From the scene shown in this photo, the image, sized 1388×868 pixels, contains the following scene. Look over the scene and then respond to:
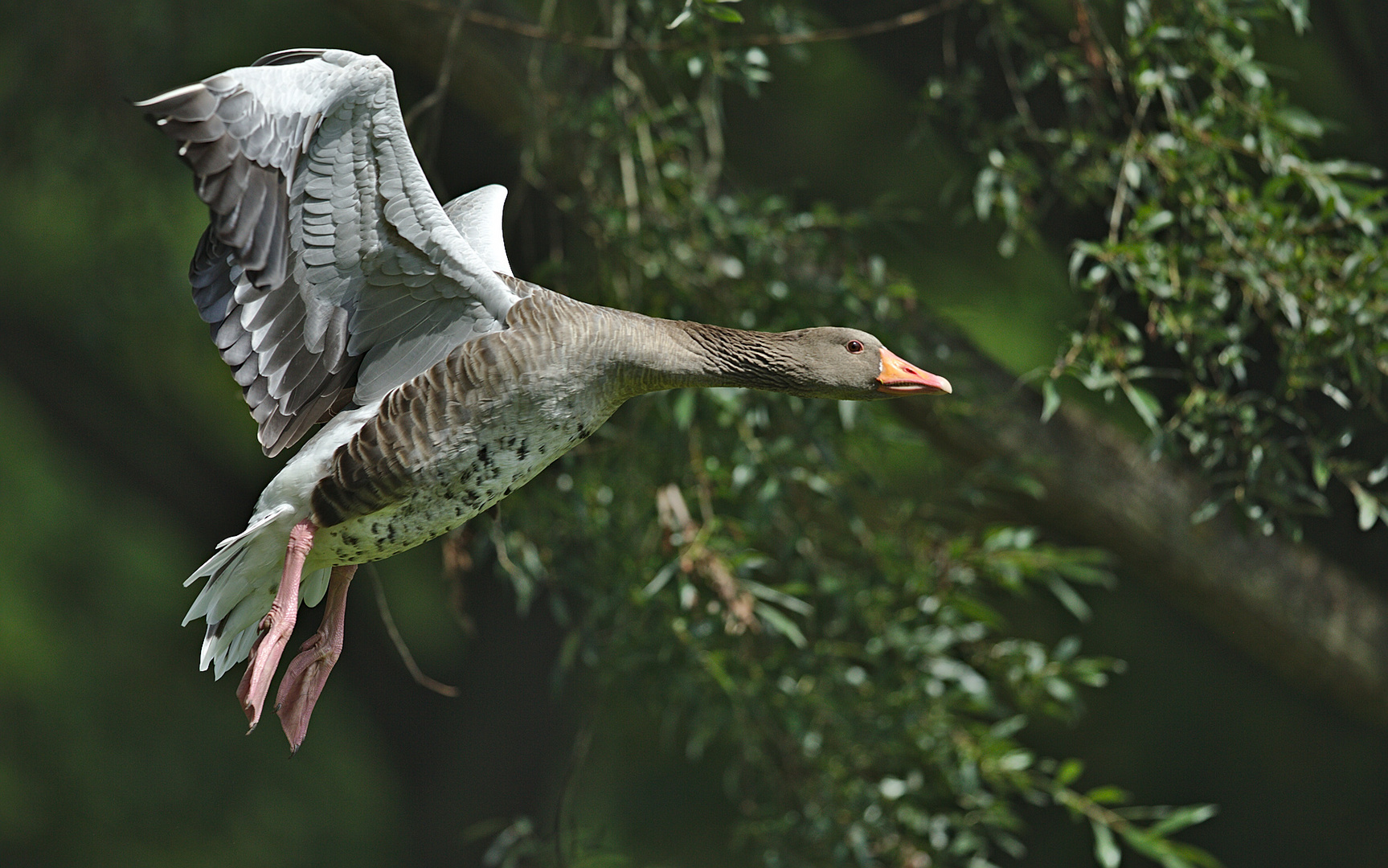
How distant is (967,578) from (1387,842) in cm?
297

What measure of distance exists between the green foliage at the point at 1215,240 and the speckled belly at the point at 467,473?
36.2 inches

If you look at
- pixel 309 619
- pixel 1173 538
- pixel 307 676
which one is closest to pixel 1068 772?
pixel 1173 538

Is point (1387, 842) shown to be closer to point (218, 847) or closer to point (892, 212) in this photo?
point (892, 212)

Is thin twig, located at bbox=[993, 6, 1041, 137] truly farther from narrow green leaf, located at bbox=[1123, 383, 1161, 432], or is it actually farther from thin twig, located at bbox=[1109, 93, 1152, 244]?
narrow green leaf, located at bbox=[1123, 383, 1161, 432]

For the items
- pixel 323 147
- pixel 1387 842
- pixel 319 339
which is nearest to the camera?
pixel 323 147

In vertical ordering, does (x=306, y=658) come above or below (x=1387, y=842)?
above

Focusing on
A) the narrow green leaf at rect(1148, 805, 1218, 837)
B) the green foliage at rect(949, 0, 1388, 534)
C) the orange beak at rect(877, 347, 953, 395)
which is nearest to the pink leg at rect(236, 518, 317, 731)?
the orange beak at rect(877, 347, 953, 395)

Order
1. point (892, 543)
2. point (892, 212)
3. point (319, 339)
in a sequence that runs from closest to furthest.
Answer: point (319, 339) < point (892, 212) < point (892, 543)

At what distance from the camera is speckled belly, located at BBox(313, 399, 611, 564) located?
1.60 m

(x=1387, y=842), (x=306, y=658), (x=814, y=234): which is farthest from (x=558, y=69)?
(x=1387, y=842)

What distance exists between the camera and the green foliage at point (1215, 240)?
212 cm

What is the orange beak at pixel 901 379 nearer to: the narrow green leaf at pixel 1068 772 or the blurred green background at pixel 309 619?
the narrow green leaf at pixel 1068 772

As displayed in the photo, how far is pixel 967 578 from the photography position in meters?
2.75

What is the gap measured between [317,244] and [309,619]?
4106 mm
